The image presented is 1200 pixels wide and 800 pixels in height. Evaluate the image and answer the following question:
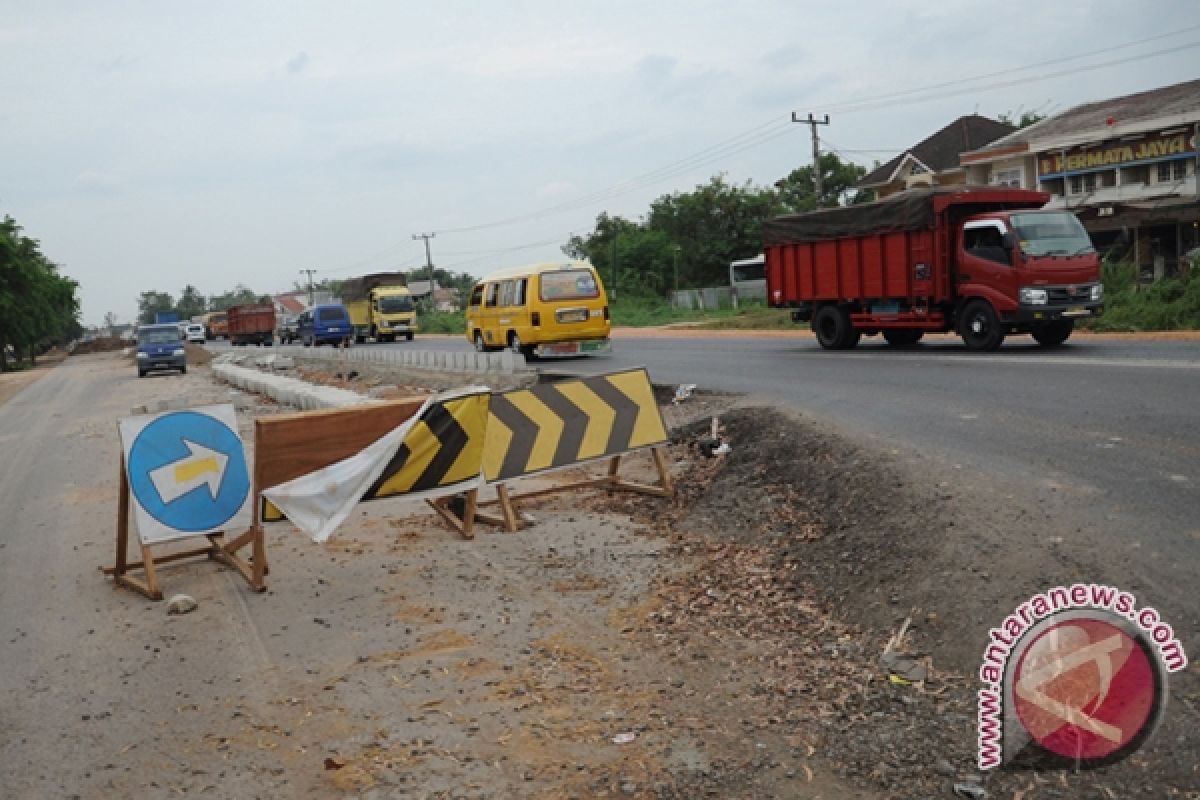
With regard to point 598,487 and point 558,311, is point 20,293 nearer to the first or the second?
point 558,311

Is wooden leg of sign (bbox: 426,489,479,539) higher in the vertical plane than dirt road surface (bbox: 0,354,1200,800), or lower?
higher

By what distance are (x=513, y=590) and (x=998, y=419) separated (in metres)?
5.39

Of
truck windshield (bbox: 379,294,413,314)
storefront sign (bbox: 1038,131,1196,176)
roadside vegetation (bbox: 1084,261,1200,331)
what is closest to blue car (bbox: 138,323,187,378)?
truck windshield (bbox: 379,294,413,314)

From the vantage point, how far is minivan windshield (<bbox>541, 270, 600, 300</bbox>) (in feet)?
80.0

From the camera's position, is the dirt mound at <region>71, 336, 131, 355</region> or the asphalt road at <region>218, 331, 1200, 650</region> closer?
the asphalt road at <region>218, 331, 1200, 650</region>

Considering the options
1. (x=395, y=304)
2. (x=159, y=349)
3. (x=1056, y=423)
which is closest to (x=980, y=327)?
(x=1056, y=423)

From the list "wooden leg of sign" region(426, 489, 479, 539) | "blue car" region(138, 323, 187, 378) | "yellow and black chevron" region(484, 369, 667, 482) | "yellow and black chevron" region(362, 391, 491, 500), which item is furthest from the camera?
"blue car" region(138, 323, 187, 378)

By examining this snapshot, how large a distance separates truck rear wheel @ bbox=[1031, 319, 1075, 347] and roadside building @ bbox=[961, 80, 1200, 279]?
63.3 feet

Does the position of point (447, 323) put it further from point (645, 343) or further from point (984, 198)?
point (984, 198)

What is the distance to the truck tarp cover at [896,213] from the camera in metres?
18.5

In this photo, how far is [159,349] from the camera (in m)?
37.0

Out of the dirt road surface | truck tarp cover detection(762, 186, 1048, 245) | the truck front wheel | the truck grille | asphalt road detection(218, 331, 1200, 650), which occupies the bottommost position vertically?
the dirt road surface

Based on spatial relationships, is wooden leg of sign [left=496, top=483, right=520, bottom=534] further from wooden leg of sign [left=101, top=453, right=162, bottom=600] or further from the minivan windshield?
the minivan windshield

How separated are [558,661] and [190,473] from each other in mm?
3395
